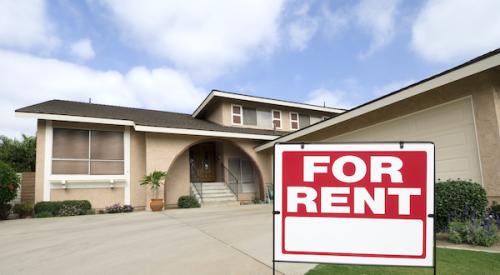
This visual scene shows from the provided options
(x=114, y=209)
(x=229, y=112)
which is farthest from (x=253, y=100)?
(x=114, y=209)

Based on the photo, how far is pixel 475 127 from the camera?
7.26 m

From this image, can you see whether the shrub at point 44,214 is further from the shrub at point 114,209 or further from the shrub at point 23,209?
the shrub at point 114,209

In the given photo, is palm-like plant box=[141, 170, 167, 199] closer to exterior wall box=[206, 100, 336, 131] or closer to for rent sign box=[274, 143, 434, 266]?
exterior wall box=[206, 100, 336, 131]

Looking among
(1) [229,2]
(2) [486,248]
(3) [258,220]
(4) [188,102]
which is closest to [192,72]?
(4) [188,102]

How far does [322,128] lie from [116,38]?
11938mm

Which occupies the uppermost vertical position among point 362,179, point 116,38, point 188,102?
point 116,38

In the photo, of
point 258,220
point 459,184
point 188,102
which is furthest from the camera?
point 188,102

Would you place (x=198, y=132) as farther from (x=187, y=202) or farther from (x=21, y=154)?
(x=21, y=154)

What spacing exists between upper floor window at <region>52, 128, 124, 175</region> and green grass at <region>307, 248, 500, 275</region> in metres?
12.6

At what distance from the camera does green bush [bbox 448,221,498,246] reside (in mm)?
5344

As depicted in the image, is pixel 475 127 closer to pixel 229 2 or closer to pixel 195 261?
pixel 195 261

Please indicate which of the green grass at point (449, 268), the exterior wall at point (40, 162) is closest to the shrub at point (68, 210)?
the exterior wall at point (40, 162)

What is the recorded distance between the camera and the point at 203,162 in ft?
62.8

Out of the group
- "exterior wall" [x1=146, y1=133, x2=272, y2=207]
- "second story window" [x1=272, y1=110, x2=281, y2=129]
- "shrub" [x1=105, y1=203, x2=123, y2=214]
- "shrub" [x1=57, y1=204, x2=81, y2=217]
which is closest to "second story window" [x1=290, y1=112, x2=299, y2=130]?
"second story window" [x1=272, y1=110, x2=281, y2=129]
